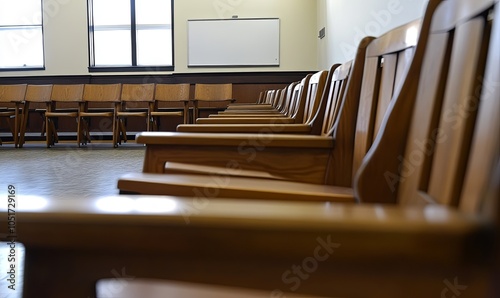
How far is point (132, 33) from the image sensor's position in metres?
6.80

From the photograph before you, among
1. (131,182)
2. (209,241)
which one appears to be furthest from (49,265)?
(131,182)

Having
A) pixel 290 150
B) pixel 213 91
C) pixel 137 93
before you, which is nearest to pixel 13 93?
pixel 137 93

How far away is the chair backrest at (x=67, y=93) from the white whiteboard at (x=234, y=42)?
1.69 m

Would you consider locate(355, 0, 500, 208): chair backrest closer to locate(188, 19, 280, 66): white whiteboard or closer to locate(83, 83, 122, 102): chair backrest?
locate(83, 83, 122, 102): chair backrest

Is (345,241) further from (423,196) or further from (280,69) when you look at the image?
(280,69)

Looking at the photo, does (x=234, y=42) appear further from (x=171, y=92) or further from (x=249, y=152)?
(x=249, y=152)

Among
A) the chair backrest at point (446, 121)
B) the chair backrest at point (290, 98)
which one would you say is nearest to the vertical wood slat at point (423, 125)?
the chair backrest at point (446, 121)

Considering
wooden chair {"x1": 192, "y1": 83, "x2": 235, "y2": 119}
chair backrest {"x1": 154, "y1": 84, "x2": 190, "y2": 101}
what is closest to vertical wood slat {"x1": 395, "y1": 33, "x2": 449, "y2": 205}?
chair backrest {"x1": 154, "y1": 84, "x2": 190, "y2": 101}

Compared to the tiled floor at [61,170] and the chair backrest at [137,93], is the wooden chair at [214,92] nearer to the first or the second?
the chair backrest at [137,93]

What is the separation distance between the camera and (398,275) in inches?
13.0

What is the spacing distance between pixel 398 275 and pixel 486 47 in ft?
0.95

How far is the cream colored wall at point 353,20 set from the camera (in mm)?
2064

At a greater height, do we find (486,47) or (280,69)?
(280,69)

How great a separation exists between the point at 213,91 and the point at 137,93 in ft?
3.40
